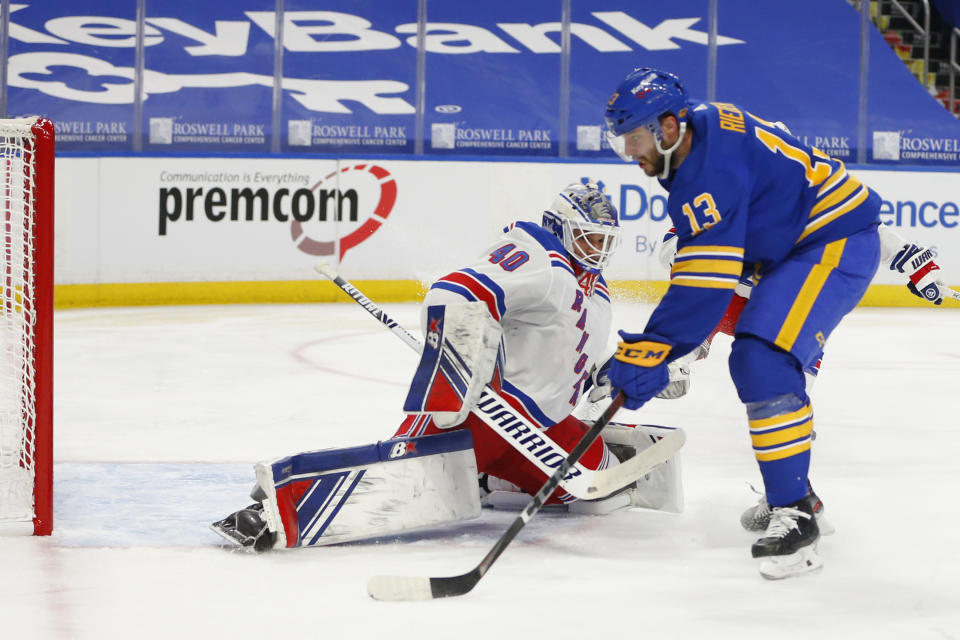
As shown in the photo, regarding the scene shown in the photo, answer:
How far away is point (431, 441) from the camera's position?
8.54ft

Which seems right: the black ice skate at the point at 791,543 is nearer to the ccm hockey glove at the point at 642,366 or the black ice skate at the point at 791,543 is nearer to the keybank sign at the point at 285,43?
the ccm hockey glove at the point at 642,366

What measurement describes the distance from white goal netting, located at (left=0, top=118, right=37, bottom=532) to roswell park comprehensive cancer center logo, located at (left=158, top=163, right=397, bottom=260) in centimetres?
491

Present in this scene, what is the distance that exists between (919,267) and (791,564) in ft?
4.74

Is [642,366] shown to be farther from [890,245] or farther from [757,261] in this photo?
[890,245]

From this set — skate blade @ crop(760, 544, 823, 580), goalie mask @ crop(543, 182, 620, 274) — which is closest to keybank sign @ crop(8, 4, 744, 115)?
goalie mask @ crop(543, 182, 620, 274)

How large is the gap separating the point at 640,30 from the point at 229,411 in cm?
541

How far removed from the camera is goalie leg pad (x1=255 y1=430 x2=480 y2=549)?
96.1 inches

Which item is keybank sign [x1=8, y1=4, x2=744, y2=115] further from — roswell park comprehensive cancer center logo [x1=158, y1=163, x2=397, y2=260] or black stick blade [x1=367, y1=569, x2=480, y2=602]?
black stick blade [x1=367, y1=569, x2=480, y2=602]

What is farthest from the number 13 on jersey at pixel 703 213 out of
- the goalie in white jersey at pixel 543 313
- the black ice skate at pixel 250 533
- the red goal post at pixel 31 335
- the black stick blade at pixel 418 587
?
the red goal post at pixel 31 335

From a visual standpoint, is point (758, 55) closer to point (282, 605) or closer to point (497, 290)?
point (497, 290)

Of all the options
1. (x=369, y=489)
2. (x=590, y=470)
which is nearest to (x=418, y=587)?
(x=369, y=489)

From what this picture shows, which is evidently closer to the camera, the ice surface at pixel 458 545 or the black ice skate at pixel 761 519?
the ice surface at pixel 458 545

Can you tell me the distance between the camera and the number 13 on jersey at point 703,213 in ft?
7.46

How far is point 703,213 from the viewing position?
228 cm
